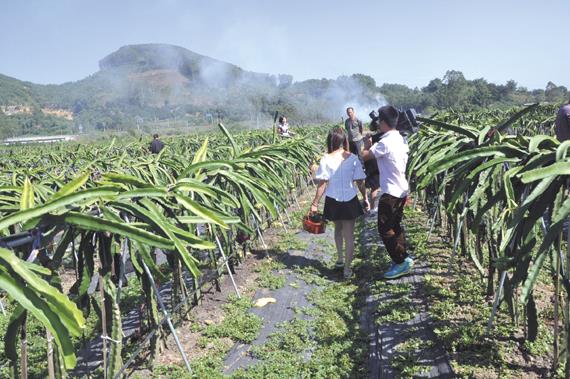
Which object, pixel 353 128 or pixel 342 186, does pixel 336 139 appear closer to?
pixel 342 186

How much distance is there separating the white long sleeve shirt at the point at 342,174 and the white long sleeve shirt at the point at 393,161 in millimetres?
360

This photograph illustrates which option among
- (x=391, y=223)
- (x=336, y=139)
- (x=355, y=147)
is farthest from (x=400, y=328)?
(x=355, y=147)

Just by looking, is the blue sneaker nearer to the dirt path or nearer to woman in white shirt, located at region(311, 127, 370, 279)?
the dirt path

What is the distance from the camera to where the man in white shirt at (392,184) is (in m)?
4.18

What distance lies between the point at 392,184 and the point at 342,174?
1.86 ft

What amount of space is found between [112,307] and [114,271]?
0.20 metres

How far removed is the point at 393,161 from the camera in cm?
419

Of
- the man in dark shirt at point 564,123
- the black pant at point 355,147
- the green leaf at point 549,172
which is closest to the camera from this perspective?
the green leaf at point 549,172

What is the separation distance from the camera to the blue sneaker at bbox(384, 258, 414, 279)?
13.8ft

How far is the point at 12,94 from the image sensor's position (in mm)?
153625

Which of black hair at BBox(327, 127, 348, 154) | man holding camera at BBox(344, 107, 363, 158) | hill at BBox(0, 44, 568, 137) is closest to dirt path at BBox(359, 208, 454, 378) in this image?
black hair at BBox(327, 127, 348, 154)

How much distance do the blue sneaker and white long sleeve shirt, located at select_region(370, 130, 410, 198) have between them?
631 millimetres

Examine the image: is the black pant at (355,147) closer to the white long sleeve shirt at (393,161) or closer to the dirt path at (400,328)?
the white long sleeve shirt at (393,161)

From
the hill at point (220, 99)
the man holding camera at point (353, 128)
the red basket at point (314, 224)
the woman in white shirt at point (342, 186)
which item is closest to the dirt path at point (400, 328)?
the woman in white shirt at point (342, 186)
